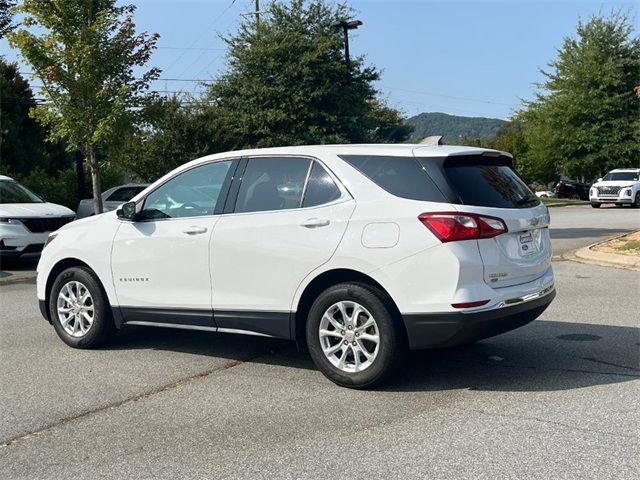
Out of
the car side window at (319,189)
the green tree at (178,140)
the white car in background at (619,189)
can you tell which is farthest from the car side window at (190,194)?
the white car in background at (619,189)

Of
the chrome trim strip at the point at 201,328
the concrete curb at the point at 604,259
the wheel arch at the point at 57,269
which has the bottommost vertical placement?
the concrete curb at the point at 604,259

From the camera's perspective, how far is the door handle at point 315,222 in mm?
5613

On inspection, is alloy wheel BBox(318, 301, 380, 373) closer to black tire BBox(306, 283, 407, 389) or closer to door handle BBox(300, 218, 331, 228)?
black tire BBox(306, 283, 407, 389)

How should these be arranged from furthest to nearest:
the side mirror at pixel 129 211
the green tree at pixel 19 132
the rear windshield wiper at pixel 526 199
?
1. the green tree at pixel 19 132
2. the side mirror at pixel 129 211
3. the rear windshield wiper at pixel 526 199

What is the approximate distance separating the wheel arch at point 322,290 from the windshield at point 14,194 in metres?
11.0

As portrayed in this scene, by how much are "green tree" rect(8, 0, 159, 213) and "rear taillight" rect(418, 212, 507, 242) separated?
1133 cm

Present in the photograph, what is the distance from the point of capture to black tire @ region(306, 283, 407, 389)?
5289 millimetres

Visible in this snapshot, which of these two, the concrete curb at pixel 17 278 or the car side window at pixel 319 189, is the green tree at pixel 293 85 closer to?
the concrete curb at pixel 17 278

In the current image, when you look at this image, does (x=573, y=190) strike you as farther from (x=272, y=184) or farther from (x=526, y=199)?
(x=272, y=184)

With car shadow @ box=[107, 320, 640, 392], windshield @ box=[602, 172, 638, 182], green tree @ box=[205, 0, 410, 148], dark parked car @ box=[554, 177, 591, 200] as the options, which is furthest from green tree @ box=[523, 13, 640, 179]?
car shadow @ box=[107, 320, 640, 392]

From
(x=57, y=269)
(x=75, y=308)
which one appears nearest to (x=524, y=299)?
(x=75, y=308)

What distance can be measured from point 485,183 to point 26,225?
35.0 feet

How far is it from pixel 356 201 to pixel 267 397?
158 centimetres

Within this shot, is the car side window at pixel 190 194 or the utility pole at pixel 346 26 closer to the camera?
the car side window at pixel 190 194
